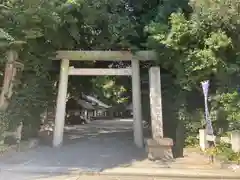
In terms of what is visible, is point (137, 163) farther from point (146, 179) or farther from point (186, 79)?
point (186, 79)

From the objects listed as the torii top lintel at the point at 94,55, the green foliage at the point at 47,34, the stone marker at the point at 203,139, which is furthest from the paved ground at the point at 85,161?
the torii top lintel at the point at 94,55

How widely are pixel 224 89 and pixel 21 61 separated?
668 cm

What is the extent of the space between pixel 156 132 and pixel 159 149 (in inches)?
49.9

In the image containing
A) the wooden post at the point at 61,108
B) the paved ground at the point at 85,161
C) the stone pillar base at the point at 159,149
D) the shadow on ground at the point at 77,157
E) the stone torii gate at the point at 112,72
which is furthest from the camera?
the wooden post at the point at 61,108

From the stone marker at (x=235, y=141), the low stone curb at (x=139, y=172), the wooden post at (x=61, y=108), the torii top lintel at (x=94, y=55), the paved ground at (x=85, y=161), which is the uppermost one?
the torii top lintel at (x=94, y=55)

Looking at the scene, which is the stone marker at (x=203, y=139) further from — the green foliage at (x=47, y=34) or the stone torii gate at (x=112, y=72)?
the green foliage at (x=47, y=34)

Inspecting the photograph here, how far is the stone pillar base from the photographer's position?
9555mm

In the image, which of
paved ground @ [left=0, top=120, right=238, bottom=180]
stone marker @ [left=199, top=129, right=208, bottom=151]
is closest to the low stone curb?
paved ground @ [left=0, top=120, right=238, bottom=180]

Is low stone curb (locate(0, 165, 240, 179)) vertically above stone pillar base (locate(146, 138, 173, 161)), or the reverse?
stone pillar base (locate(146, 138, 173, 161))

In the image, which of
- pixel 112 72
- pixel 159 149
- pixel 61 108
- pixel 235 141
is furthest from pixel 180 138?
pixel 61 108

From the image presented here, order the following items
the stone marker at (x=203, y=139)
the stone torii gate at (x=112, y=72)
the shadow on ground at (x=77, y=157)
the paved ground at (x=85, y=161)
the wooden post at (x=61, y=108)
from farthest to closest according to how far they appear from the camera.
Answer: the wooden post at (x=61, y=108) < the stone torii gate at (x=112, y=72) < the stone marker at (x=203, y=139) < the shadow on ground at (x=77, y=157) < the paved ground at (x=85, y=161)

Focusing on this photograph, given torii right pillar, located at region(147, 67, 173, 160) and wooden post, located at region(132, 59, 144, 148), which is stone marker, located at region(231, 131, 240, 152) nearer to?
torii right pillar, located at region(147, 67, 173, 160)

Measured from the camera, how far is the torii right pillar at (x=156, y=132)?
31.5ft

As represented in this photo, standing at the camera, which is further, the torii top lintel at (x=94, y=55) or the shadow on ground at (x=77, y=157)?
the torii top lintel at (x=94, y=55)
